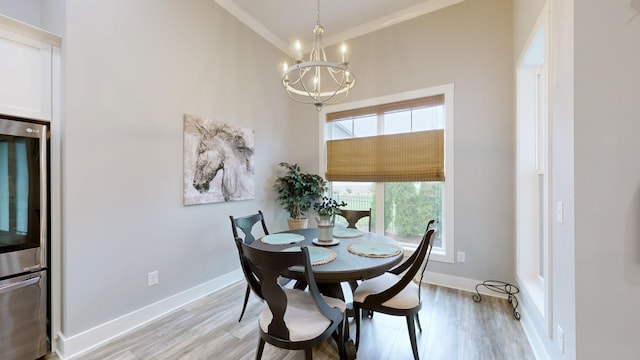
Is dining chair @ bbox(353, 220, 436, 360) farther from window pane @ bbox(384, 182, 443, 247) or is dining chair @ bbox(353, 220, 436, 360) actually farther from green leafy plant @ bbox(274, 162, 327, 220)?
green leafy plant @ bbox(274, 162, 327, 220)

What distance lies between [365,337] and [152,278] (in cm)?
203

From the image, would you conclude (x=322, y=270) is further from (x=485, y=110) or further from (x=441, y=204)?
(x=485, y=110)

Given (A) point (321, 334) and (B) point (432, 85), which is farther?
(B) point (432, 85)

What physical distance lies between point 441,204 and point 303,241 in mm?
1959

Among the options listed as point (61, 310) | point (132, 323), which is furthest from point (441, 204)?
point (61, 310)

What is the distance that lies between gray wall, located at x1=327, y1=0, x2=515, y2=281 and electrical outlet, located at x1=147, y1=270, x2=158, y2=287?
3.09 meters

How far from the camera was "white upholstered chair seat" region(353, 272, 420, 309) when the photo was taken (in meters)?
1.75

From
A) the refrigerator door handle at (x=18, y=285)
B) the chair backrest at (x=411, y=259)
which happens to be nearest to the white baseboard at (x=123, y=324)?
the refrigerator door handle at (x=18, y=285)

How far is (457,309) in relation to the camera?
2.53 meters

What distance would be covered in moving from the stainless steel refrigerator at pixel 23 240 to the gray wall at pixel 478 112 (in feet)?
12.1

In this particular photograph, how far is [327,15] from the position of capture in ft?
11.1

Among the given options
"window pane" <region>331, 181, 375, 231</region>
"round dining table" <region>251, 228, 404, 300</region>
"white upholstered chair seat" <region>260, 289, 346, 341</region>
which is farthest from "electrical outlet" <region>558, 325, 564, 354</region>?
"window pane" <region>331, 181, 375, 231</region>

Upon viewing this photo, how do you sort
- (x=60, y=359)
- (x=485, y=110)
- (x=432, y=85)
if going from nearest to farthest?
(x=60, y=359)
(x=485, y=110)
(x=432, y=85)

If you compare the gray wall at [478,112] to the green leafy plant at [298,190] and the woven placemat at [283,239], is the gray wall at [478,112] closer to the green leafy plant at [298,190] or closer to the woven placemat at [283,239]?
the green leafy plant at [298,190]
